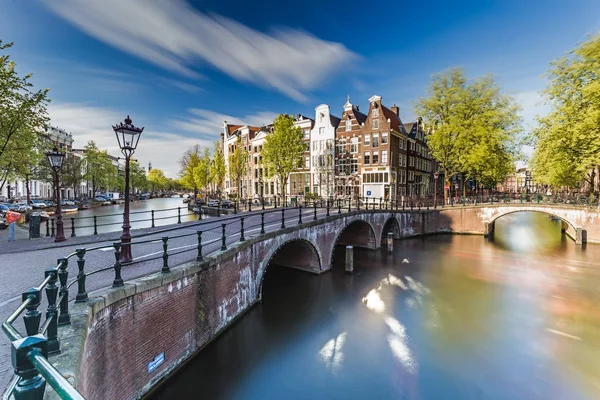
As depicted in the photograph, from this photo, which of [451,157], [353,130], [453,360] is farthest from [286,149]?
[453,360]

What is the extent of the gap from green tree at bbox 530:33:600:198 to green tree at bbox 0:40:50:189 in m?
38.9

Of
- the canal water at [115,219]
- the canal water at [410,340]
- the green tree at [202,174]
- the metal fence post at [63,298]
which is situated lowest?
the canal water at [410,340]

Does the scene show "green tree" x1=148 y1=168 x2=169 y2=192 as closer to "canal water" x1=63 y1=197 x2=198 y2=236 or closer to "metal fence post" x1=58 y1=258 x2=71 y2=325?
"canal water" x1=63 y1=197 x2=198 y2=236

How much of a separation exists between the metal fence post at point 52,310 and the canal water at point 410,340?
408 cm

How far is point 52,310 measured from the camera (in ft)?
11.2

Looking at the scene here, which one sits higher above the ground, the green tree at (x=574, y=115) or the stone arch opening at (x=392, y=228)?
the green tree at (x=574, y=115)

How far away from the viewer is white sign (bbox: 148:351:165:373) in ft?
21.8

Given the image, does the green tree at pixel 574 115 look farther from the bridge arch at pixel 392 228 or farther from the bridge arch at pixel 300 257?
the bridge arch at pixel 300 257

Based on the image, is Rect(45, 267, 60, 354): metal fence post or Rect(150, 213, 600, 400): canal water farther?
Rect(150, 213, 600, 400): canal water

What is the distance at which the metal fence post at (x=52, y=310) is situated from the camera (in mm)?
3316

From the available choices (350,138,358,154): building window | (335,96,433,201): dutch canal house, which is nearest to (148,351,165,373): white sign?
(335,96,433,201): dutch canal house

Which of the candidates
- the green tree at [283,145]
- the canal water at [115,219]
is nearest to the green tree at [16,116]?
the canal water at [115,219]

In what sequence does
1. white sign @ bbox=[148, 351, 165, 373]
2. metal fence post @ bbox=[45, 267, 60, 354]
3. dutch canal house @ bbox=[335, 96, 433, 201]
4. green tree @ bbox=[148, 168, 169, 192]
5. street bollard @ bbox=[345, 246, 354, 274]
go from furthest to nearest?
green tree @ bbox=[148, 168, 169, 192] < dutch canal house @ bbox=[335, 96, 433, 201] < street bollard @ bbox=[345, 246, 354, 274] < white sign @ bbox=[148, 351, 165, 373] < metal fence post @ bbox=[45, 267, 60, 354]

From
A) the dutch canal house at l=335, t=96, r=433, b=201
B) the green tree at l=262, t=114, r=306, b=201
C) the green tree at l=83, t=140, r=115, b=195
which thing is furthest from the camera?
the green tree at l=83, t=140, r=115, b=195
